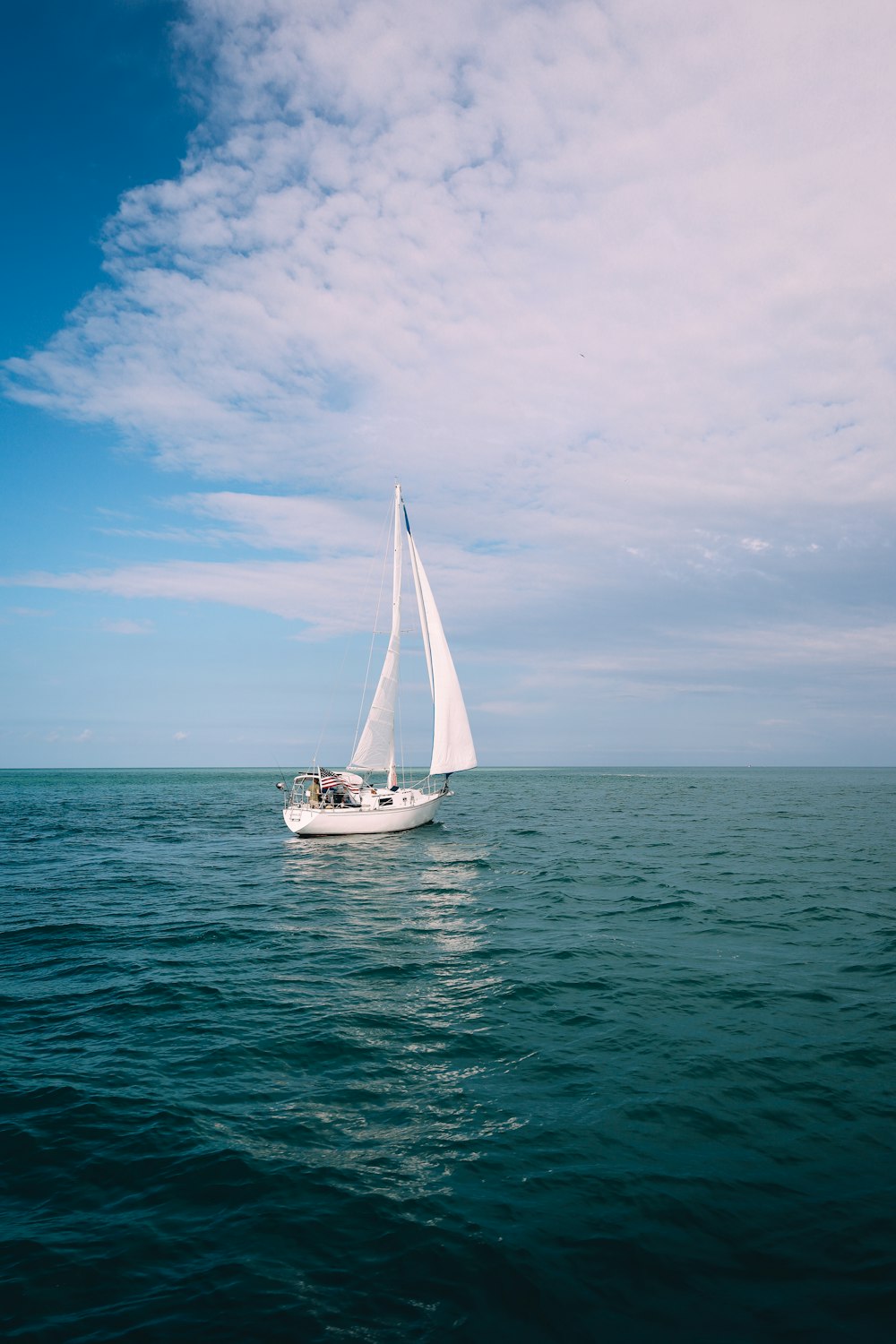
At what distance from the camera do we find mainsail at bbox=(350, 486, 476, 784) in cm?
3881

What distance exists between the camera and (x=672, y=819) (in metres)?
51.5

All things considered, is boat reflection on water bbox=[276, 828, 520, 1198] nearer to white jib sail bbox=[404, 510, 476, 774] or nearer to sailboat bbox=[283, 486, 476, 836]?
sailboat bbox=[283, 486, 476, 836]

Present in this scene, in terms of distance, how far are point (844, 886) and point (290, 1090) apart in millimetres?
21503

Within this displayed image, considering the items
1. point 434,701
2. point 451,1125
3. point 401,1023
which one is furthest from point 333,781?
point 451,1125

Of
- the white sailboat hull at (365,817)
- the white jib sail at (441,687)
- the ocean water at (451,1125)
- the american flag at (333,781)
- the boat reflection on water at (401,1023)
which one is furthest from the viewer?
the white jib sail at (441,687)

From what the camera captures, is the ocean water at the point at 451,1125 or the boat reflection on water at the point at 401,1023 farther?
the boat reflection on water at the point at 401,1023

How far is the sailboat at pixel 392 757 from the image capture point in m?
35.2

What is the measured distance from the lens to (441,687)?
40.3 metres

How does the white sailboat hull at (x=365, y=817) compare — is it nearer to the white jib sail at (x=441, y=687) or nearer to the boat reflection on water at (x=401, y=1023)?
the white jib sail at (x=441, y=687)

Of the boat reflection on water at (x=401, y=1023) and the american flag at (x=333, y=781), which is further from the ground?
the american flag at (x=333, y=781)

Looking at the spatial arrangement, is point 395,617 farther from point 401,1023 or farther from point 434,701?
point 401,1023

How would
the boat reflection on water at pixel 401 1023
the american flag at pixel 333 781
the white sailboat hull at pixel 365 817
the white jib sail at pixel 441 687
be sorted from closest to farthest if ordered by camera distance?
1. the boat reflection on water at pixel 401 1023
2. the white sailboat hull at pixel 365 817
3. the american flag at pixel 333 781
4. the white jib sail at pixel 441 687

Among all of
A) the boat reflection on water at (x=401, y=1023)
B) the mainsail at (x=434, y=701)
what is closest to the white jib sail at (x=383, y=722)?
the mainsail at (x=434, y=701)

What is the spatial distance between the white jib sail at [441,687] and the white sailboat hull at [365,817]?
223 cm
